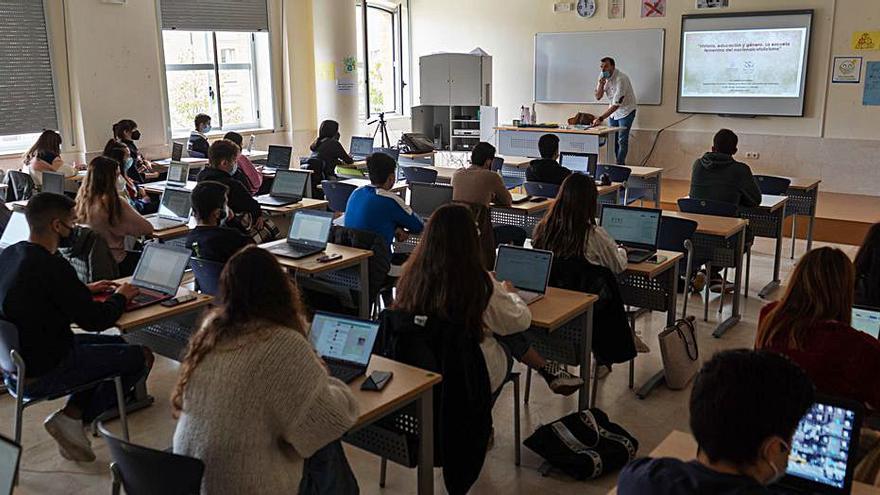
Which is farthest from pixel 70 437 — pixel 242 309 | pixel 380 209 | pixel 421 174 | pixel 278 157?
pixel 278 157

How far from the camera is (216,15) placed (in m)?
9.92

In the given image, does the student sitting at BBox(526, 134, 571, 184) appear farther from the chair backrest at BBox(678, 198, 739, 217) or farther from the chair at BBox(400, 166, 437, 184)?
the chair backrest at BBox(678, 198, 739, 217)

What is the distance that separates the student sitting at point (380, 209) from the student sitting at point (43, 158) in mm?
3429

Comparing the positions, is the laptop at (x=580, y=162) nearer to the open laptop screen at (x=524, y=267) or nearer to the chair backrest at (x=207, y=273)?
the open laptop screen at (x=524, y=267)

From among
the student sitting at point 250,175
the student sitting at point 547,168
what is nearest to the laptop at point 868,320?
the student sitting at point 547,168

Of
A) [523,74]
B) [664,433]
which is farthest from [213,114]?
[664,433]

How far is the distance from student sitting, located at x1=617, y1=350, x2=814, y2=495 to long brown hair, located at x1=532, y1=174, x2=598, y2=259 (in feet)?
7.91

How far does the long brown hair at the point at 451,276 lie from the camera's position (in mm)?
2887

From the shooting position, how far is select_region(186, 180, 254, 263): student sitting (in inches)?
161

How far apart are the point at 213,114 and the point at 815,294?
912 cm

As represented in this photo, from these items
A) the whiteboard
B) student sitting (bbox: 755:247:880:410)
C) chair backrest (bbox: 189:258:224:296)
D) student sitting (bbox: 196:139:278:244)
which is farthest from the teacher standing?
student sitting (bbox: 755:247:880:410)

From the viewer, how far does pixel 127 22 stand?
8.82 m

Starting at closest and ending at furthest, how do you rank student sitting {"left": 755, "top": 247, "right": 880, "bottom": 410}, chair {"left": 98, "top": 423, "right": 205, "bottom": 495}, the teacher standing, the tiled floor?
chair {"left": 98, "top": 423, "right": 205, "bottom": 495}
student sitting {"left": 755, "top": 247, "right": 880, "bottom": 410}
the tiled floor
the teacher standing

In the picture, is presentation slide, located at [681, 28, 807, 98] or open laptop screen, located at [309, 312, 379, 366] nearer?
open laptop screen, located at [309, 312, 379, 366]
